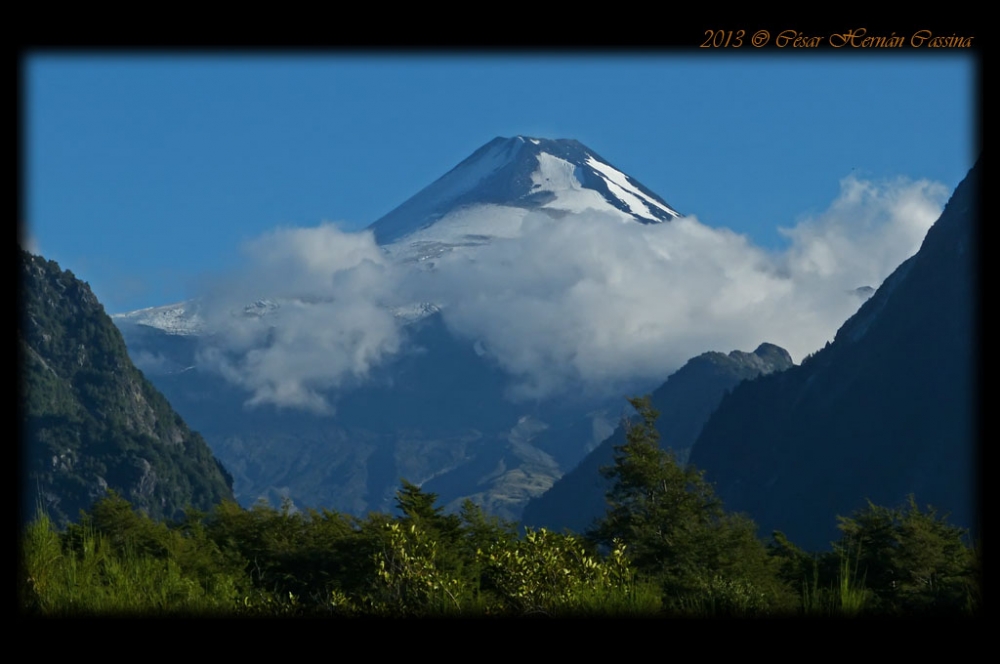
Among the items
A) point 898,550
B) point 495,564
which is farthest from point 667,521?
point 495,564

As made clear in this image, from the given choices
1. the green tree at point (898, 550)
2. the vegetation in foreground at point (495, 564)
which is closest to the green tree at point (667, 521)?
the vegetation in foreground at point (495, 564)

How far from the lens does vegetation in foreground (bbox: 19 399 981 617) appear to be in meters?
7.83

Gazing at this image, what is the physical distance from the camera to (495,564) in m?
8.70

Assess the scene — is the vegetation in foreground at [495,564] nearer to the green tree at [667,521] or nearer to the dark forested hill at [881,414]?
the green tree at [667,521]

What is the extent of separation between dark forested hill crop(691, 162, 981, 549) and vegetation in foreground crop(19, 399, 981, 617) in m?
111

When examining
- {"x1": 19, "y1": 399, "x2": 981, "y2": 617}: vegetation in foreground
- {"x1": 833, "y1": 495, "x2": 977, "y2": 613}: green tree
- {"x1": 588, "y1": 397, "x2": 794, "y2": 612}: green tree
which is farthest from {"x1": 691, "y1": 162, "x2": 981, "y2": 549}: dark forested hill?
{"x1": 19, "y1": 399, "x2": 981, "y2": 617}: vegetation in foreground

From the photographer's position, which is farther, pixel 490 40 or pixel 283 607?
pixel 283 607

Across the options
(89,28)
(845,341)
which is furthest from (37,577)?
(845,341)

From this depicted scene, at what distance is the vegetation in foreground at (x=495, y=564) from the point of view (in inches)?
308

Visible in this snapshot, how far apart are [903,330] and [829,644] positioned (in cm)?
17700

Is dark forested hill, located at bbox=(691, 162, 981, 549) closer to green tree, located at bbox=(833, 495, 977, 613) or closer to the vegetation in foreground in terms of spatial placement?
green tree, located at bbox=(833, 495, 977, 613)

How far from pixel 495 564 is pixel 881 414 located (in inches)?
6687

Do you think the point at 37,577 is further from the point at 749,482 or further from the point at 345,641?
the point at 749,482

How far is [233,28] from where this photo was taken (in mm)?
5168
